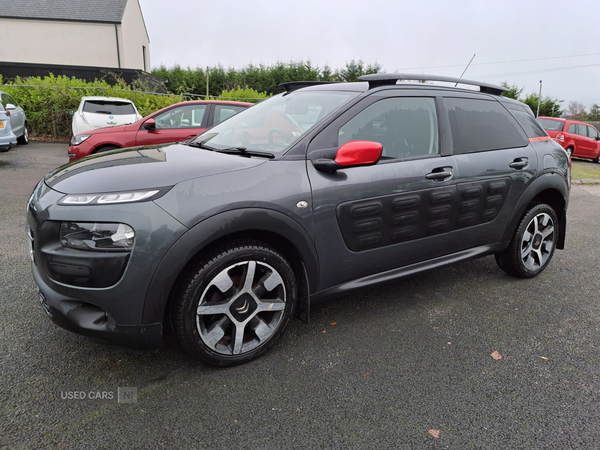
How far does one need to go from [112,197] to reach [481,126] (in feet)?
9.54

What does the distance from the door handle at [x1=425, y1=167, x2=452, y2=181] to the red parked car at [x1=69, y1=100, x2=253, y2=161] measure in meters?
5.29

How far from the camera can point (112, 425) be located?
2137 millimetres

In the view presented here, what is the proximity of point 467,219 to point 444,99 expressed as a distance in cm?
96

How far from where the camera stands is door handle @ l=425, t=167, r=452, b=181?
10.5 feet

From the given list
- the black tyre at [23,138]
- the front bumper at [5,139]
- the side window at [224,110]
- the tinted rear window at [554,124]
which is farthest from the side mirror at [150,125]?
the tinted rear window at [554,124]

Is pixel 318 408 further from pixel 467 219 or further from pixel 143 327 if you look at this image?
pixel 467 219

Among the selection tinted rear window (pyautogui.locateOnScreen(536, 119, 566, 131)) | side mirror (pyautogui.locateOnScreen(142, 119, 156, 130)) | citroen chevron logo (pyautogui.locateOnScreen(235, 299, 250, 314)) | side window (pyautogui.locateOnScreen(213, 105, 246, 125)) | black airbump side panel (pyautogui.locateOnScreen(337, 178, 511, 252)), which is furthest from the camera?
tinted rear window (pyautogui.locateOnScreen(536, 119, 566, 131))

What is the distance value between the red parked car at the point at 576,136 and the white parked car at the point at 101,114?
15.4 m

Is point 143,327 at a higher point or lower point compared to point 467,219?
lower

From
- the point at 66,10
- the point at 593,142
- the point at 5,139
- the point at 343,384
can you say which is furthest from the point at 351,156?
the point at 66,10

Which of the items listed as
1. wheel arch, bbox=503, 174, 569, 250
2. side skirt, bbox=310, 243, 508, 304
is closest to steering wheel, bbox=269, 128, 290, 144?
side skirt, bbox=310, 243, 508, 304

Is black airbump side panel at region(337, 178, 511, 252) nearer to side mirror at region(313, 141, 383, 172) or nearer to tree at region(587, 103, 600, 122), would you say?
side mirror at region(313, 141, 383, 172)

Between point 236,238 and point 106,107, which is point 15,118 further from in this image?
point 236,238

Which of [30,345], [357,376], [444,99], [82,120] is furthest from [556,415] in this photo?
[82,120]
